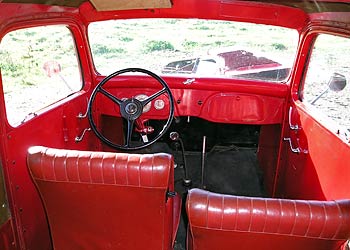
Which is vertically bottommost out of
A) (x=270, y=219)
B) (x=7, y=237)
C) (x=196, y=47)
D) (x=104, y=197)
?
(x=7, y=237)

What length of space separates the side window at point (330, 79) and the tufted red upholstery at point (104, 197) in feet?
3.83

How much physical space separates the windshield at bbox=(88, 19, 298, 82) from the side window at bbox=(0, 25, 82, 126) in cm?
40

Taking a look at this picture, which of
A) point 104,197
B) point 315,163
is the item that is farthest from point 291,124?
point 104,197

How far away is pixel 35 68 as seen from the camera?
7.72 feet

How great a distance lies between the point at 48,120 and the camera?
2.38 m

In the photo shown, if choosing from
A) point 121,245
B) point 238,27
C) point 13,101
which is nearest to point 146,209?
point 121,245

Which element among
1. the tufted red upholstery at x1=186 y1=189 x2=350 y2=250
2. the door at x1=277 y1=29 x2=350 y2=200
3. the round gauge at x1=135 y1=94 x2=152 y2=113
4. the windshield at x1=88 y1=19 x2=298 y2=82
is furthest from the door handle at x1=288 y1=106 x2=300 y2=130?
the tufted red upholstery at x1=186 y1=189 x2=350 y2=250

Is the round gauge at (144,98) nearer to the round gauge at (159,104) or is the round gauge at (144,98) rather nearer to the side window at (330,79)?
the round gauge at (159,104)

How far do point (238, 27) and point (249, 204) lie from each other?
2008 mm

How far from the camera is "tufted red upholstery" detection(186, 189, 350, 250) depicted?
1.37m

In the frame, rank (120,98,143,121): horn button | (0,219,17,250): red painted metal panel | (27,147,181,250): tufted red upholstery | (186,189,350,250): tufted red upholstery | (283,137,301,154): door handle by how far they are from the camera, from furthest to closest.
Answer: (283,137,301,154): door handle, (120,98,143,121): horn button, (0,219,17,250): red painted metal panel, (27,147,181,250): tufted red upholstery, (186,189,350,250): tufted red upholstery

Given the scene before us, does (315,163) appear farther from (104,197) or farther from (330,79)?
(104,197)

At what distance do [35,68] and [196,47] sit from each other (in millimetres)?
1485

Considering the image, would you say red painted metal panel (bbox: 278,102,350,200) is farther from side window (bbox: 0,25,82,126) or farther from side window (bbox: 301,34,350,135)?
side window (bbox: 0,25,82,126)
